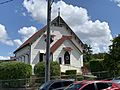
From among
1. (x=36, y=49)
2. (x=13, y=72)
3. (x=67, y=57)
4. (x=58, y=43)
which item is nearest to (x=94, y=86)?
(x=13, y=72)

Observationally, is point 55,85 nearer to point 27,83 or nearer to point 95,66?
point 27,83

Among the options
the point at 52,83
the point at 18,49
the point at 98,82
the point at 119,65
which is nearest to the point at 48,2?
the point at 52,83

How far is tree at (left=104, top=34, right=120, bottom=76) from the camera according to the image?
3966cm

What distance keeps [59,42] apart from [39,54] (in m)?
3.58

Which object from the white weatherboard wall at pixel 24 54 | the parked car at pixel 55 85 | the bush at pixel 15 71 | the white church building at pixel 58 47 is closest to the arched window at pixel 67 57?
the white church building at pixel 58 47

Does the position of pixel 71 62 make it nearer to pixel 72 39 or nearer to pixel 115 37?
pixel 72 39

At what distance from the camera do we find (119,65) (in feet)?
130

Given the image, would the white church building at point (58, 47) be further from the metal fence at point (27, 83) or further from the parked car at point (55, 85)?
the parked car at point (55, 85)

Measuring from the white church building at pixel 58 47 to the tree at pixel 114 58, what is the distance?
15060 millimetres

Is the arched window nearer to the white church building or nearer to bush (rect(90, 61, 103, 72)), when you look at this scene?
the white church building

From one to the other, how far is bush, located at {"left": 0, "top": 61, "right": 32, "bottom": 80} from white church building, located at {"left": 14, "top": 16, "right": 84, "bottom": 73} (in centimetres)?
996

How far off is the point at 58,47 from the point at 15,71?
13293 mm

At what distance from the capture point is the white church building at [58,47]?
54.9 m

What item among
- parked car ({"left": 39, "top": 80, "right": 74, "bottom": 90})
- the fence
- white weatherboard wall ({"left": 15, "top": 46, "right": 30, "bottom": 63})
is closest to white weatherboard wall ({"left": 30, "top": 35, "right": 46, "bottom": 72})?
white weatherboard wall ({"left": 15, "top": 46, "right": 30, "bottom": 63})
